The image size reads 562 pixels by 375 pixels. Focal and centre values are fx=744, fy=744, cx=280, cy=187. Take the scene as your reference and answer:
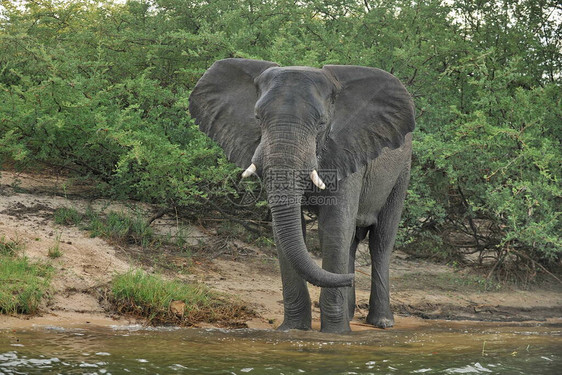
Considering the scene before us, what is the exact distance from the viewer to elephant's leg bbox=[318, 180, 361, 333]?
7.00m

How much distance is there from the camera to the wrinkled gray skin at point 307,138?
6234 mm

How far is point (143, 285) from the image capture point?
7445 millimetres

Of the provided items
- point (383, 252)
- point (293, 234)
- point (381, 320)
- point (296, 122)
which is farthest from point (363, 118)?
point (381, 320)

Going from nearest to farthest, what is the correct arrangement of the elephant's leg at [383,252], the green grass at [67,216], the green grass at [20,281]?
the green grass at [20,281]
the elephant's leg at [383,252]
the green grass at [67,216]

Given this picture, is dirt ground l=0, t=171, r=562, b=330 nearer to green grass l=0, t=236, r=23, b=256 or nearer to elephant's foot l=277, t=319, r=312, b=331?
green grass l=0, t=236, r=23, b=256

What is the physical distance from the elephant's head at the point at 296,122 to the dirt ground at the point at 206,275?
1.76m

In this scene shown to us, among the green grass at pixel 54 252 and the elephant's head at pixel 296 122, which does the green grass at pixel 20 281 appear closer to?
the green grass at pixel 54 252

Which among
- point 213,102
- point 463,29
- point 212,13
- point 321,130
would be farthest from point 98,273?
point 463,29

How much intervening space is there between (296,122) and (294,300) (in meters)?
1.86

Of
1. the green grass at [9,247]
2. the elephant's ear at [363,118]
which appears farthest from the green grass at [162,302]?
the elephant's ear at [363,118]

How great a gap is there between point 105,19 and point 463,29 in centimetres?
575

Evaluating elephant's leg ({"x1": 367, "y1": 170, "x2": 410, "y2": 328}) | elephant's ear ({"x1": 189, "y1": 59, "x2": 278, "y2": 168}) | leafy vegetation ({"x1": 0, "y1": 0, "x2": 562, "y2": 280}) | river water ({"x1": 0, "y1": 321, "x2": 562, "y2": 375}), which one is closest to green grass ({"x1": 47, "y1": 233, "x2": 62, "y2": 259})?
leafy vegetation ({"x1": 0, "y1": 0, "x2": 562, "y2": 280})

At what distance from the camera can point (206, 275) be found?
9102mm

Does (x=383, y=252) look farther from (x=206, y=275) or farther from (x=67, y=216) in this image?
(x=67, y=216)
